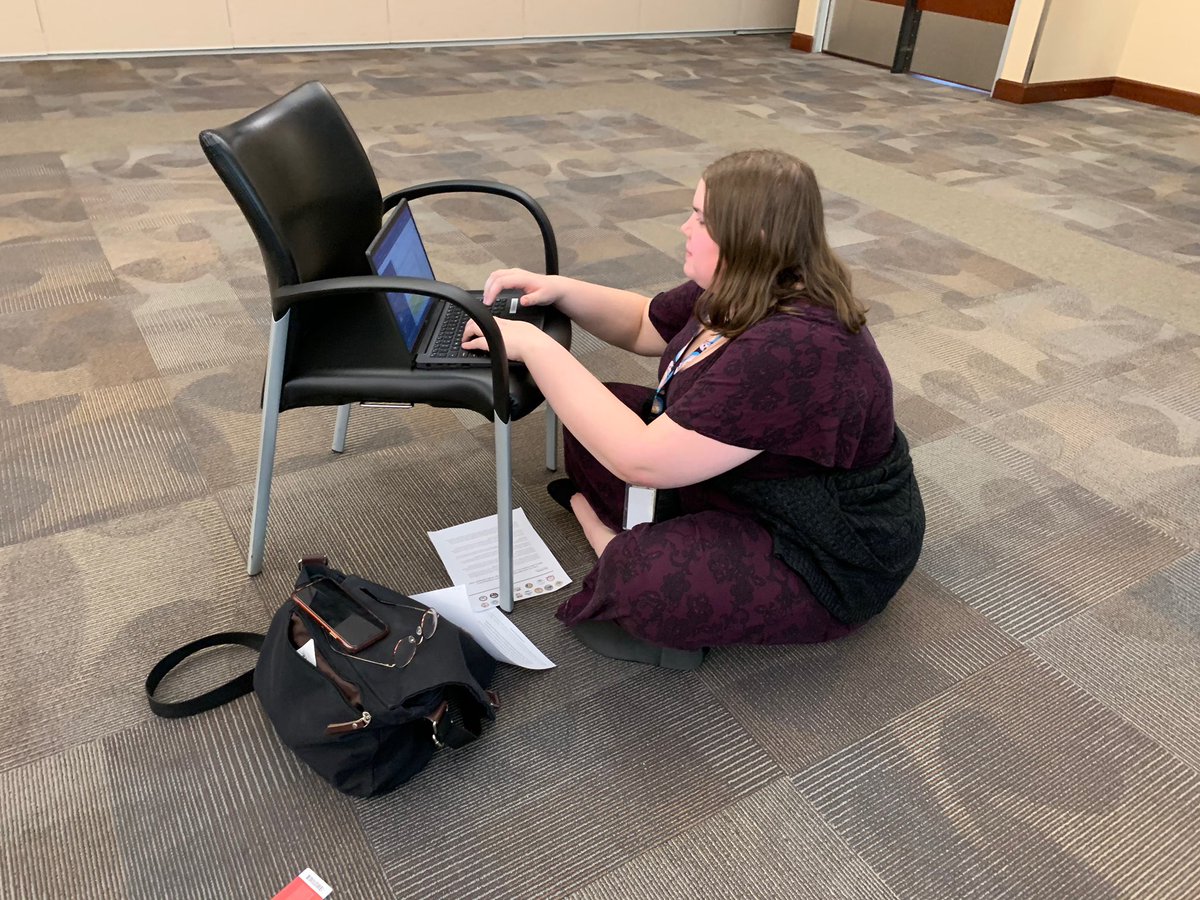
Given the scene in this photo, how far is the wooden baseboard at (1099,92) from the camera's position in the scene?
19.4 feet

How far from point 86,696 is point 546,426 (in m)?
1.13

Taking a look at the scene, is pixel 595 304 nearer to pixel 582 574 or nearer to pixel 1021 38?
pixel 582 574

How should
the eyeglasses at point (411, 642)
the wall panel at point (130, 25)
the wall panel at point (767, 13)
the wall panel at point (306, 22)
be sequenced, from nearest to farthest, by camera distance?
the eyeglasses at point (411, 642) → the wall panel at point (130, 25) → the wall panel at point (306, 22) → the wall panel at point (767, 13)

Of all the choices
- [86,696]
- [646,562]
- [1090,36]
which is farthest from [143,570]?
[1090,36]

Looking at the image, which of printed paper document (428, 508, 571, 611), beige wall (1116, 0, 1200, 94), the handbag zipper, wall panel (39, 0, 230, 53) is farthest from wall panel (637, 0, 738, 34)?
the handbag zipper

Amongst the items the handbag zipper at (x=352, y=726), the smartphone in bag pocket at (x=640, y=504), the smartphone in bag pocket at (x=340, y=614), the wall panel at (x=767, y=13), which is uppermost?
the wall panel at (x=767, y=13)

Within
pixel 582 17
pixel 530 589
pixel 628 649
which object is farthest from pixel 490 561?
pixel 582 17

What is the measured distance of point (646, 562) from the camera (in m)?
1.44

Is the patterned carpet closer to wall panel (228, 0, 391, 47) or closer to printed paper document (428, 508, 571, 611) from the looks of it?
printed paper document (428, 508, 571, 611)

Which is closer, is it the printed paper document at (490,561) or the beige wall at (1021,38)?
the printed paper document at (490,561)

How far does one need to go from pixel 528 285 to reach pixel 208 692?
956 millimetres

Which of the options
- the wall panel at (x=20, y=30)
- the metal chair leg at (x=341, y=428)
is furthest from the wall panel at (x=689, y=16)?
the metal chair leg at (x=341, y=428)

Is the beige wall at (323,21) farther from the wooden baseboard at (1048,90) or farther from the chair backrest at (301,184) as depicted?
the chair backrest at (301,184)

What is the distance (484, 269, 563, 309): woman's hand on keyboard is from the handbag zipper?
2.72 ft
